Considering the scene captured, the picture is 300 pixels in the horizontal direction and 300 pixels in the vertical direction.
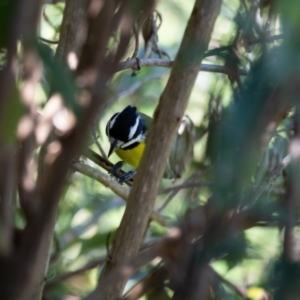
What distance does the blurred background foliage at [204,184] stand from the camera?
1.97ft

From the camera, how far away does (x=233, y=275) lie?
148cm

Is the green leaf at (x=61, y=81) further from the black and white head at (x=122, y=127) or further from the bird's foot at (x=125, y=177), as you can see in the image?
the black and white head at (x=122, y=127)

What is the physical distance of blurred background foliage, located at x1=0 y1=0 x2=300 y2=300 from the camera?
602 mm

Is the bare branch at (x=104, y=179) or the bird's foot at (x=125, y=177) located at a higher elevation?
the bare branch at (x=104, y=179)

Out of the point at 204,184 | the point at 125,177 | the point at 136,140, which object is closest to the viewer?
the point at 204,184

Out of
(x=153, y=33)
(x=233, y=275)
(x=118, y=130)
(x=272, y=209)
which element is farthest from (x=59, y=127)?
(x=118, y=130)

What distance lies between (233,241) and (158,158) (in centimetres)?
31

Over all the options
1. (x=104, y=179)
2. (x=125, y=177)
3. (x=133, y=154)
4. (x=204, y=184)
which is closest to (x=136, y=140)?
(x=133, y=154)

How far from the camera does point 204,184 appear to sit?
0.67 metres

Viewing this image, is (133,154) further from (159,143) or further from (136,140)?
(159,143)

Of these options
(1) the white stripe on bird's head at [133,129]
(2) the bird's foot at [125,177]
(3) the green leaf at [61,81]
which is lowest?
(2) the bird's foot at [125,177]

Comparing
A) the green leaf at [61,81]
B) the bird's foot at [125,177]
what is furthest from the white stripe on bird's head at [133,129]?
the green leaf at [61,81]

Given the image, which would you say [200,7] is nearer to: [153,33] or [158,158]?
[158,158]

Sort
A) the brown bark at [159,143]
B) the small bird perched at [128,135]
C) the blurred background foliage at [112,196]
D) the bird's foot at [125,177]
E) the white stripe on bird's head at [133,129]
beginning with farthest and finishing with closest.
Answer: the white stripe on bird's head at [133,129] < the small bird perched at [128,135] < the bird's foot at [125,177] < the blurred background foliage at [112,196] < the brown bark at [159,143]
